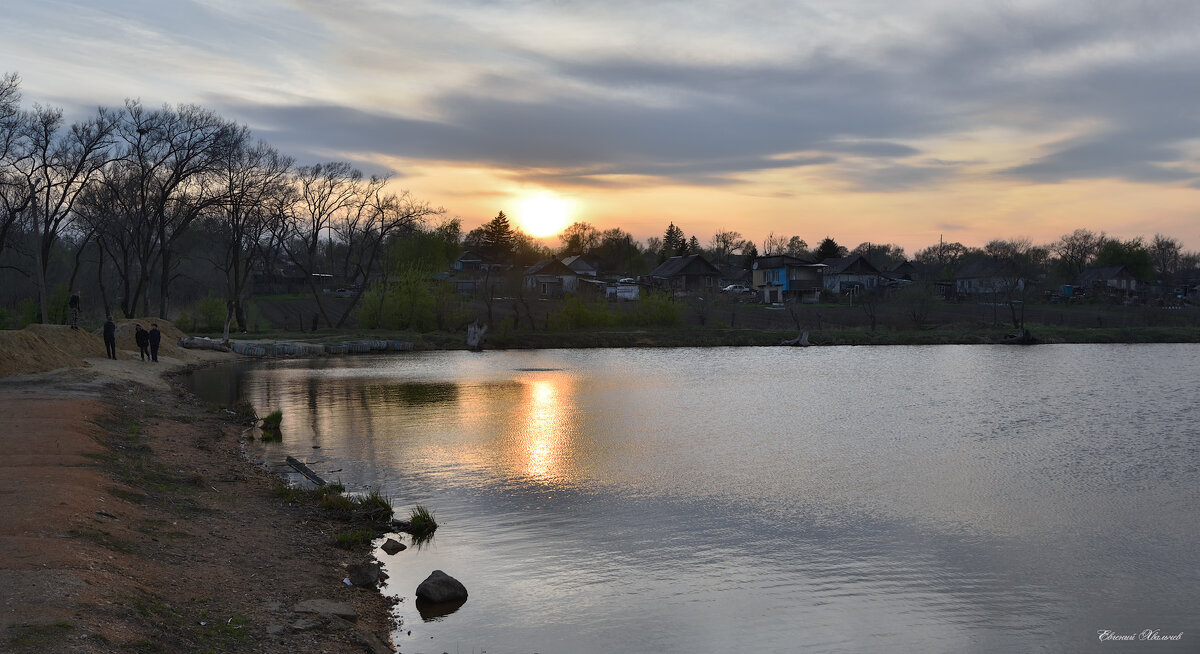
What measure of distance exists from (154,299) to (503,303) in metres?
40.5

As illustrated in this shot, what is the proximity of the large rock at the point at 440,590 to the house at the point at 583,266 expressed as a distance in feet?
397

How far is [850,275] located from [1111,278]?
122 feet

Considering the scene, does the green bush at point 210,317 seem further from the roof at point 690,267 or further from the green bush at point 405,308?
the roof at point 690,267

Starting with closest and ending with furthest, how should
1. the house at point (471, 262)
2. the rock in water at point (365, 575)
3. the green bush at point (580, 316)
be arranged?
the rock in water at point (365, 575)
the green bush at point (580, 316)
the house at point (471, 262)

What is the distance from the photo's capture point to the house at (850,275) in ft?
362

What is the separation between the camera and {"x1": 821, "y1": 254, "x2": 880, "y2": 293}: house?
362 ft

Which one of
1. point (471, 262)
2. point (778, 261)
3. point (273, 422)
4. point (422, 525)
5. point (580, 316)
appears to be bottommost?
point (422, 525)

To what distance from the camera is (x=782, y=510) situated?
17062 millimetres

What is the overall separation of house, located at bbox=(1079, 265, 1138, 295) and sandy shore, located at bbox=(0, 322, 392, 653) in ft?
385

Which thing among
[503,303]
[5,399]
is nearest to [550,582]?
[5,399]

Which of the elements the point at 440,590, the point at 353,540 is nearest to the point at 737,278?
the point at 353,540

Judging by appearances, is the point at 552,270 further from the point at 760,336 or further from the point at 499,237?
the point at 760,336

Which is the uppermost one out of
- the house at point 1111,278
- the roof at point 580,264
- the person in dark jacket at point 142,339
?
the roof at point 580,264

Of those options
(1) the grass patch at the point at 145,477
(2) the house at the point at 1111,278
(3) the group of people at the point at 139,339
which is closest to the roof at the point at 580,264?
(2) the house at the point at 1111,278
